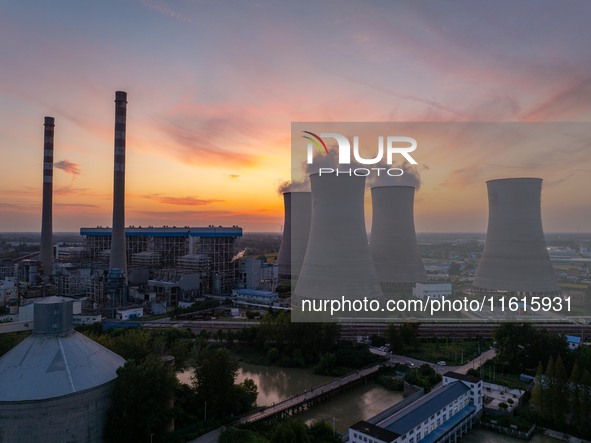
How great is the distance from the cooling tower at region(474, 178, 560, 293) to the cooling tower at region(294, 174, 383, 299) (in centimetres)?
519

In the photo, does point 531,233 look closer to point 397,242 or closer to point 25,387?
point 397,242

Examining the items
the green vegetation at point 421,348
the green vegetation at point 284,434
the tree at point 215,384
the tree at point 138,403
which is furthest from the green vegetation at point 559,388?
the tree at point 138,403

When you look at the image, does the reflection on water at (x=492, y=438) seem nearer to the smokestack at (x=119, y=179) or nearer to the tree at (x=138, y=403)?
the tree at (x=138, y=403)

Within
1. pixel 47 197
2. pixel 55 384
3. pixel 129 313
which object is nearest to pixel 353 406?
pixel 55 384

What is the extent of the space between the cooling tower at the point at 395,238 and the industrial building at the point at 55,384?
12.1m

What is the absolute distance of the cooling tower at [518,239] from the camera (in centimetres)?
1405

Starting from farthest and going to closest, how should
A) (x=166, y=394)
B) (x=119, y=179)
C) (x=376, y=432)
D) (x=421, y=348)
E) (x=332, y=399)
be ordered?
(x=119, y=179)
(x=421, y=348)
(x=332, y=399)
(x=166, y=394)
(x=376, y=432)

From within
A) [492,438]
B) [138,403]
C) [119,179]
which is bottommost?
[492,438]

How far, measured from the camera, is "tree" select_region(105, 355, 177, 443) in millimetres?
6184

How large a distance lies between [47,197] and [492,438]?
850 inches

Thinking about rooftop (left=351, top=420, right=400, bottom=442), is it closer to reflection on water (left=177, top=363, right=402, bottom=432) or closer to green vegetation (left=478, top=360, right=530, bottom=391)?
reflection on water (left=177, top=363, right=402, bottom=432)

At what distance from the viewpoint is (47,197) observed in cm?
2116

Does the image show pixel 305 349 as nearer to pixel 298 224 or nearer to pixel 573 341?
pixel 573 341

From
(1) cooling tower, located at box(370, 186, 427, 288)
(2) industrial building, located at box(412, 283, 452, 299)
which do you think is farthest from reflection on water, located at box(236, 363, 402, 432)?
(2) industrial building, located at box(412, 283, 452, 299)
